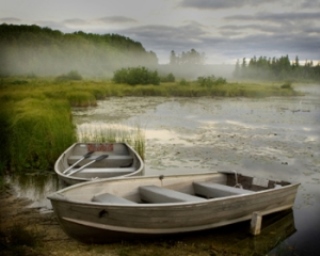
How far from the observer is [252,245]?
15.8 ft

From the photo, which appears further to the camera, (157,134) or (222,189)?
(157,134)

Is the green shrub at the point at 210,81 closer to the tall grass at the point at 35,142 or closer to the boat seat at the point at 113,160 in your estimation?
the tall grass at the point at 35,142

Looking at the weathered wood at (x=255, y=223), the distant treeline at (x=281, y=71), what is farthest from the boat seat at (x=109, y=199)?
the distant treeline at (x=281, y=71)

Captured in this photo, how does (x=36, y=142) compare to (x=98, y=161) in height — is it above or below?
above

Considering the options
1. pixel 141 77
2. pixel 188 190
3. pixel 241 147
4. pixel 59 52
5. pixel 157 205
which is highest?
pixel 59 52

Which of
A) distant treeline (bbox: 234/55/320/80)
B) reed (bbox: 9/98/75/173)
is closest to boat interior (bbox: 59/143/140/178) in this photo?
reed (bbox: 9/98/75/173)

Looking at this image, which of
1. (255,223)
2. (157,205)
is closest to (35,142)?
(157,205)

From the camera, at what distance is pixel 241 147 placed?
10555mm

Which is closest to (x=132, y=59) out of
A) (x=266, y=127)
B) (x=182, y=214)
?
(x=266, y=127)

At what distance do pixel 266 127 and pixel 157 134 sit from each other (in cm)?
426

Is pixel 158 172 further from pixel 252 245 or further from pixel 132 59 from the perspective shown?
pixel 132 59

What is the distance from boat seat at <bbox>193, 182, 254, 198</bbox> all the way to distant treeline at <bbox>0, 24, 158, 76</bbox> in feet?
115

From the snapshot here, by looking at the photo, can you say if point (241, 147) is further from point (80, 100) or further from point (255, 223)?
point (80, 100)

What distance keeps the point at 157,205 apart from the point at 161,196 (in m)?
0.62
